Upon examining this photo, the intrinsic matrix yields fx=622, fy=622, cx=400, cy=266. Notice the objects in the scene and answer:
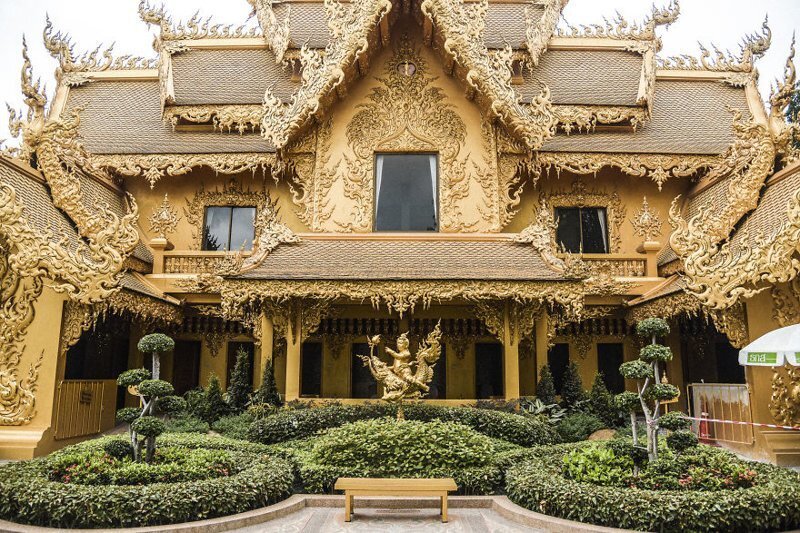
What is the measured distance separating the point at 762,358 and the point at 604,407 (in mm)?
4062

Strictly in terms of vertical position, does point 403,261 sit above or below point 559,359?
above

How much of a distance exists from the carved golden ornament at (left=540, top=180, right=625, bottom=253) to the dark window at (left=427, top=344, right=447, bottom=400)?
431 centimetres

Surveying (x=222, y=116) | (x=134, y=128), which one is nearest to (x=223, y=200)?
(x=222, y=116)

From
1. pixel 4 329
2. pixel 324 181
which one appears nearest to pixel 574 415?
pixel 324 181

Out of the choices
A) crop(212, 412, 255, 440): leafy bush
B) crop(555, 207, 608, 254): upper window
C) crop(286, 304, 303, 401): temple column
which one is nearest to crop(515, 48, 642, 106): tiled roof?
crop(555, 207, 608, 254): upper window

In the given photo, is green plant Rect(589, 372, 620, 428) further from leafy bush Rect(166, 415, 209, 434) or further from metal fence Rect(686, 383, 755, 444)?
leafy bush Rect(166, 415, 209, 434)

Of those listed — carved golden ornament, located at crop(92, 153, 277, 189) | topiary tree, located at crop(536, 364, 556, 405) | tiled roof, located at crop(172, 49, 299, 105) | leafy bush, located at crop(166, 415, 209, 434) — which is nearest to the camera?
leafy bush, located at crop(166, 415, 209, 434)

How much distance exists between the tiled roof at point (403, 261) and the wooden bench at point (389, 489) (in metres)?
4.31

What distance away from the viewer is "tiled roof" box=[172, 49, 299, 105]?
592 inches

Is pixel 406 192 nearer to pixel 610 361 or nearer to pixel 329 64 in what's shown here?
pixel 329 64

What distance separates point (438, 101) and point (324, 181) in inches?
119

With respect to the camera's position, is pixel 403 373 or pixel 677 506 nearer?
pixel 677 506

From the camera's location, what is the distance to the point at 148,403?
7336mm

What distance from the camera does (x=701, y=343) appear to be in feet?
43.2
